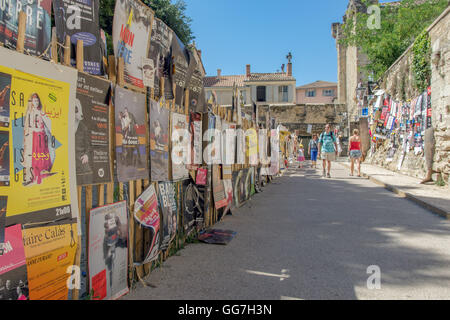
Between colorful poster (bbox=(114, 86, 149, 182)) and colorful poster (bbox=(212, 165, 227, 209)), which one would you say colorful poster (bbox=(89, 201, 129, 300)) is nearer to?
colorful poster (bbox=(114, 86, 149, 182))

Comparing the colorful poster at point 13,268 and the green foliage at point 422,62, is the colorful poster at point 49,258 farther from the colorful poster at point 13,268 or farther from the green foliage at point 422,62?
the green foliage at point 422,62

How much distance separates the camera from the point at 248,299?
112 inches

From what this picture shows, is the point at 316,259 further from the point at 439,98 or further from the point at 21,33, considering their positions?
the point at 439,98

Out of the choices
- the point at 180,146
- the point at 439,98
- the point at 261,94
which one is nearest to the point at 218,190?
the point at 180,146

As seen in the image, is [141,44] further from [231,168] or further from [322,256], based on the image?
[231,168]

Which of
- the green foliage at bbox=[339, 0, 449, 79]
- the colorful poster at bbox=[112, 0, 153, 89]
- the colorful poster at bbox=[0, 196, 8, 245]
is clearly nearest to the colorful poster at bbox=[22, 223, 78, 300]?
the colorful poster at bbox=[0, 196, 8, 245]

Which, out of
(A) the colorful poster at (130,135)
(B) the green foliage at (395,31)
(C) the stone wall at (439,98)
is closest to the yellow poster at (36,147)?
(A) the colorful poster at (130,135)

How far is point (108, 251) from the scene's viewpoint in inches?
107

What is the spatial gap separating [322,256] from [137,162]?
2388mm

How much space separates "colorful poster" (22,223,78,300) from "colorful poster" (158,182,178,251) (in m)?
1.38

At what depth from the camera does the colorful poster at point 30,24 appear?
1885 mm

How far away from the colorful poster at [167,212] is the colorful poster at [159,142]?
12cm

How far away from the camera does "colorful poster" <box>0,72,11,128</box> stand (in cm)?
180
